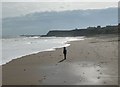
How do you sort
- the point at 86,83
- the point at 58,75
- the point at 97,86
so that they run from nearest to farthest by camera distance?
1. the point at 97,86
2. the point at 86,83
3. the point at 58,75

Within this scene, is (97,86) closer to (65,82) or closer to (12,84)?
(65,82)

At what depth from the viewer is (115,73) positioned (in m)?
15.8

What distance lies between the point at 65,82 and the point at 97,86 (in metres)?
1.91

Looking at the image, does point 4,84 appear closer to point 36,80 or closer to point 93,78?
point 36,80

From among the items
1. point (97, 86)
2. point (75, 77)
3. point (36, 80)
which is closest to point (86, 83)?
point (97, 86)

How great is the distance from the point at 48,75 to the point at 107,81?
396 cm

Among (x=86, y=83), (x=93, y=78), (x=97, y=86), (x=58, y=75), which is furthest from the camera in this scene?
(x=58, y=75)

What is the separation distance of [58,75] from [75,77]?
1.27 metres

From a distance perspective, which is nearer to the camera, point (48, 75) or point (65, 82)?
point (65, 82)

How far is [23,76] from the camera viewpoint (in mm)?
16438

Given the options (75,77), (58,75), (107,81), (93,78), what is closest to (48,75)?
(58,75)

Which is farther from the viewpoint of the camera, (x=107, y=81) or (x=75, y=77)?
(x=75, y=77)

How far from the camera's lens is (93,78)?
48.9 ft

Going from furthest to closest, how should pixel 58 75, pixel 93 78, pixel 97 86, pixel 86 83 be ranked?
pixel 58 75 → pixel 93 78 → pixel 86 83 → pixel 97 86
